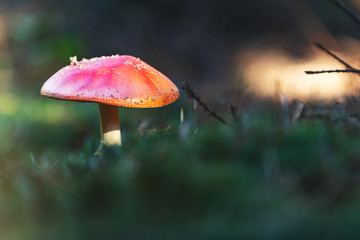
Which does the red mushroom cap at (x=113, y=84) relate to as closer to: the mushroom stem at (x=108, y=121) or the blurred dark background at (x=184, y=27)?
the mushroom stem at (x=108, y=121)

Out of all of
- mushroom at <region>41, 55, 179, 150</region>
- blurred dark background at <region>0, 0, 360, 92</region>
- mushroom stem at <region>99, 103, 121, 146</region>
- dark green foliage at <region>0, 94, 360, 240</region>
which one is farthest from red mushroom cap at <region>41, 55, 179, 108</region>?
blurred dark background at <region>0, 0, 360, 92</region>

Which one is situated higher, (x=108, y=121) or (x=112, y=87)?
(x=112, y=87)

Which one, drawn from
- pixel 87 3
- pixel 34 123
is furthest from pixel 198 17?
pixel 34 123

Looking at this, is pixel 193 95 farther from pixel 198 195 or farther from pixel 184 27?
pixel 184 27

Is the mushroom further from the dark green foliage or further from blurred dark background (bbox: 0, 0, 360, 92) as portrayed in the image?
blurred dark background (bbox: 0, 0, 360, 92)

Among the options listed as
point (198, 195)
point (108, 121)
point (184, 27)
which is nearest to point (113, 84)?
point (108, 121)

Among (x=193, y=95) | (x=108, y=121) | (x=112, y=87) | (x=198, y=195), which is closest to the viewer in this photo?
(x=198, y=195)

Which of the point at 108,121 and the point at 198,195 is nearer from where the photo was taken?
the point at 198,195

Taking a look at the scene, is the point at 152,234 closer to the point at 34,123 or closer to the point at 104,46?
the point at 34,123
